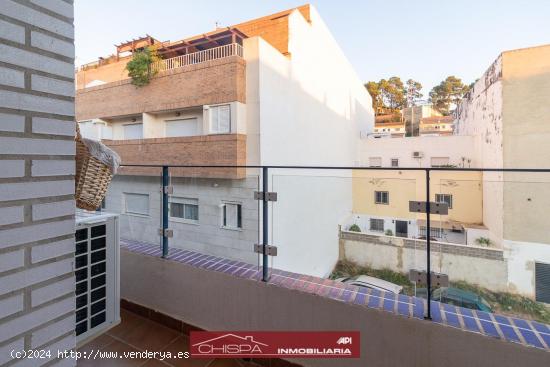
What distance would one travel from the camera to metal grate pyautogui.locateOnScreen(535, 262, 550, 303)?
5.66 feet

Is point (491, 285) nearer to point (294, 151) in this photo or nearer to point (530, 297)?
point (530, 297)

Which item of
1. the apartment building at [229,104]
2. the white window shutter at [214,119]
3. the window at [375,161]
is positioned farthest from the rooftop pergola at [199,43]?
the window at [375,161]

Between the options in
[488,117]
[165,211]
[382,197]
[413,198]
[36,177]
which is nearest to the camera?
[36,177]

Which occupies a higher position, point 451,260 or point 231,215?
point 231,215

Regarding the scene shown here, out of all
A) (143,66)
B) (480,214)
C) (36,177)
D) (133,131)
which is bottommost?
(480,214)

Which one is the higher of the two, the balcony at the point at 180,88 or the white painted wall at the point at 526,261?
the balcony at the point at 180,88

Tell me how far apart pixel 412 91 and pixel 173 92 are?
32899mm

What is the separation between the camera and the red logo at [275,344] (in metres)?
1.87

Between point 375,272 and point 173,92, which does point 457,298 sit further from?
point 173,92

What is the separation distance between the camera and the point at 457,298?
6.21ft

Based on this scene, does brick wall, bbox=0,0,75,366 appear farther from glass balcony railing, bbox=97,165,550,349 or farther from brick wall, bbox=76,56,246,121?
brick wall, bbox=76,56,246,121

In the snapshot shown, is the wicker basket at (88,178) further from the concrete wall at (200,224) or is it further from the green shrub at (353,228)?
the green shrub at (353,228)

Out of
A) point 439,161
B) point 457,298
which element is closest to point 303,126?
point 457,298

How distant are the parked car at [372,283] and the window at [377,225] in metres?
0.49
